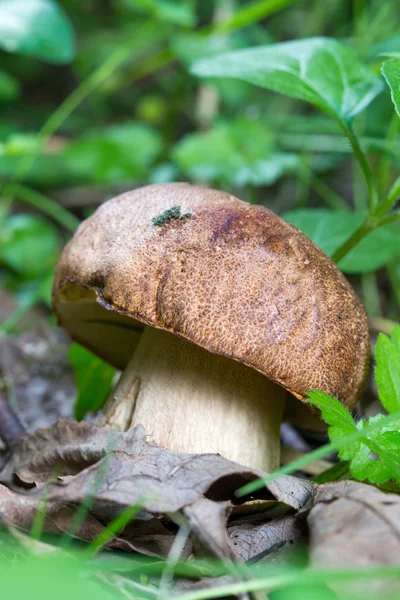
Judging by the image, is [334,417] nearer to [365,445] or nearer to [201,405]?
[365,445]

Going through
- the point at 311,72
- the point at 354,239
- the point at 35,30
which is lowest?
the point at 354,239

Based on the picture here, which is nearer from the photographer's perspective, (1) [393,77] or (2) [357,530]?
(2) [357,530]

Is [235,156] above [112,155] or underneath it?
above

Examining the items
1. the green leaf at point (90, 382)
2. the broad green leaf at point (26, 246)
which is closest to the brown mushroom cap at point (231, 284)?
the green leaf at point (90, 382)

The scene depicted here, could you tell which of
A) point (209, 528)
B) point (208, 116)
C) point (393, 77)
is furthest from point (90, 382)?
point (208, 116)

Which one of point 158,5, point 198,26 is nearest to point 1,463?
point 158,5

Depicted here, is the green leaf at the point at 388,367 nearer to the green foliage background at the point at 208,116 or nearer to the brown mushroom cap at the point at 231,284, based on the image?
the brown mushroom cap at the point at 231,284
